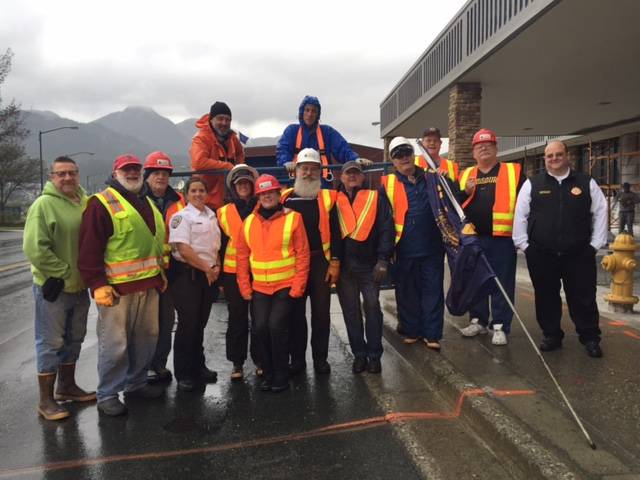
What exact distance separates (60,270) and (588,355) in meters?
4.27

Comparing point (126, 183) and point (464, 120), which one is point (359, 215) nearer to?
point (126, 183)

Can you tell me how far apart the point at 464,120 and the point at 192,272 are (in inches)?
411

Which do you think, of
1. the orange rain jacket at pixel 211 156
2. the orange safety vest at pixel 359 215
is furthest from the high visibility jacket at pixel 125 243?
the orange safety vest at pixel 359 215

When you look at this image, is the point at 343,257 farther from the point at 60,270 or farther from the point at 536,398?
the point at 60,270

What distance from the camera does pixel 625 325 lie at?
5.12 m

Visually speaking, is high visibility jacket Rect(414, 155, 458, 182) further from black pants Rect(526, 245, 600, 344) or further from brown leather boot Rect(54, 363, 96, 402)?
brown leather boot Rect(54, 363, 96, 402)

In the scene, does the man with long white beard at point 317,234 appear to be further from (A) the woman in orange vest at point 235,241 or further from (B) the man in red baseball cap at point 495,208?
(B) the man in red baseball cap at point 495,208

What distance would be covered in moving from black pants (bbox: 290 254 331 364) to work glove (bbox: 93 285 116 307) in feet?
4.78

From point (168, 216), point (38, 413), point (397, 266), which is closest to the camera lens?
point (38, 413)

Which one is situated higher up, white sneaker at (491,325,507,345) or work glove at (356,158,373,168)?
work glove at (356,158,373,168)

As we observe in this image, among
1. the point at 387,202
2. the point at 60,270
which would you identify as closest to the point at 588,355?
the point at 387,202

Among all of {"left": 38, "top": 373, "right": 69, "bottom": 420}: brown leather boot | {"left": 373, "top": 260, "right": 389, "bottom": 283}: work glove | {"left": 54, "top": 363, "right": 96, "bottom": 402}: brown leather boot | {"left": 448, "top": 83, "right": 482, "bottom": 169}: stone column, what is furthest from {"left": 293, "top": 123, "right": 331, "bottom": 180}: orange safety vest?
{"left": 448, "top": 83, "right": 482, "bottom": 169}: stone column

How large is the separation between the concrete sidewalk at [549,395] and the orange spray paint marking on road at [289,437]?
0.25ft

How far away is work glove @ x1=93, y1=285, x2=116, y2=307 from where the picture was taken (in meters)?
3.46
